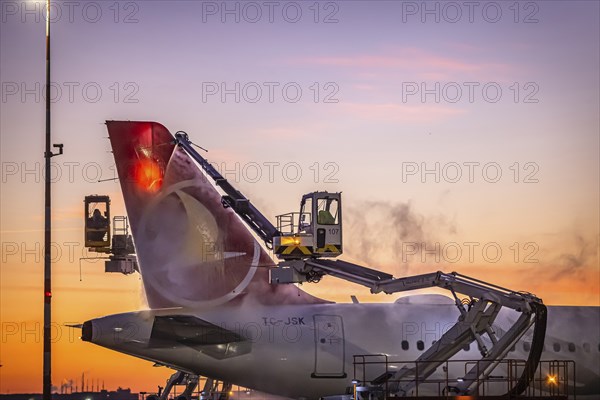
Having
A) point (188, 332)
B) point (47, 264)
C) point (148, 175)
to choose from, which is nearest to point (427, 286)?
point (188, 332)

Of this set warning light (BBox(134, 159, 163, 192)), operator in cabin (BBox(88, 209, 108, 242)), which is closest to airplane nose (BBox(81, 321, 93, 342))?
operator in cabin (BBox(88, 209, 108, 242))

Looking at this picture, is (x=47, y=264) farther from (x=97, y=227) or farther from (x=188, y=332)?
(x=188, y=332)

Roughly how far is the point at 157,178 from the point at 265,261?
5456 millimetres

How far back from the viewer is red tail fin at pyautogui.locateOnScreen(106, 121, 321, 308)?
45.4 m

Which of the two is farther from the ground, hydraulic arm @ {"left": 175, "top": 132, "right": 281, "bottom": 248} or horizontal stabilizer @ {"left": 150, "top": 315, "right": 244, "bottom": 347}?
hydraulic arm @ {"left": 175, "top": 132, "right": 281, "bottom": 248}

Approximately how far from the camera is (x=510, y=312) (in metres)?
48.1

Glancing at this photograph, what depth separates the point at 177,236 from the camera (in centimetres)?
4556

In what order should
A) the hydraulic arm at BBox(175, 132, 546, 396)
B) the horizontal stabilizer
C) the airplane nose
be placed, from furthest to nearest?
1. the horizontal stabilizer
2. the airplane nose
3. the hydraulic arm at BBox(175, 132, 546, 396)

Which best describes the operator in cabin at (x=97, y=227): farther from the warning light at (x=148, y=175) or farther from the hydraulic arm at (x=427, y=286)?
the hydraulic arm at (x=427, y=286)

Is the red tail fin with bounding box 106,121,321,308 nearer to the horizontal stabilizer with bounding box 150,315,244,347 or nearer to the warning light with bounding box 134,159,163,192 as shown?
the warning light with bounding box 134,159,163,192

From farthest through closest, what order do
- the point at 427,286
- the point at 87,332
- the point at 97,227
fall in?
1. the point at 97,227
2. the point at 87,332
3. the point at 427,286

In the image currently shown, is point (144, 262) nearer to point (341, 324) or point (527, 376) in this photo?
point (341, 324)

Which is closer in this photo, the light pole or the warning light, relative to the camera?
the light pole

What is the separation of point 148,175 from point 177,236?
8.71 ft
